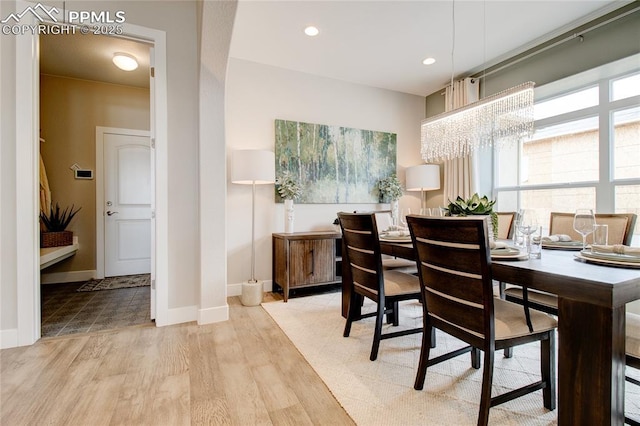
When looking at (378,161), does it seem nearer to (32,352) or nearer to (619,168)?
(619,168)

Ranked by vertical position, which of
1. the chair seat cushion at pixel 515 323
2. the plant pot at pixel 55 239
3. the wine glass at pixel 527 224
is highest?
the wine glass at pixel 527 224

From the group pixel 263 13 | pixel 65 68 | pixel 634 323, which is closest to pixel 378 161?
pixel 263 13

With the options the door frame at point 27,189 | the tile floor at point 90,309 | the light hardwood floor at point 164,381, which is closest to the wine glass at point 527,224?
the light hardwood floor at point 164,381

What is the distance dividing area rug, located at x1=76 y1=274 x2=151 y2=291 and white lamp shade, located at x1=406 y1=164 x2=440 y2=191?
12.8 feet

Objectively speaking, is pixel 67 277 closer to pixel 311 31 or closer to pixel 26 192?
pixel 26 192

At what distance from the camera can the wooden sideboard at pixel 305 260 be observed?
10.6 ft

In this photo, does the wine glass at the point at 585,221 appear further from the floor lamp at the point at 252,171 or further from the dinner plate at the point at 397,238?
the floor lamp at the point at 252,171

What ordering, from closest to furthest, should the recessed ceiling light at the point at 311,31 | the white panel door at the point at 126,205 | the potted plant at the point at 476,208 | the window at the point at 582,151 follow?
the potted plant at the point at 476,208
the window at the point at 582,151
the recessed ceiling light at the point at 311,31
the white panel door at the point at 126,205

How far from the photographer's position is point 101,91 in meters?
4.14

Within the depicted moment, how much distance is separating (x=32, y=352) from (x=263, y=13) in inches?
127

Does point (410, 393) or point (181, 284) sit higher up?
point (181, 284)

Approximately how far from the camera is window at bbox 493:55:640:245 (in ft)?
9.11

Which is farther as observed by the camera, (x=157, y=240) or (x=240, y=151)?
(x=240, y=151)

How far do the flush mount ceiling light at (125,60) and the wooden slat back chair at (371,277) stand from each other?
312 centimetres
